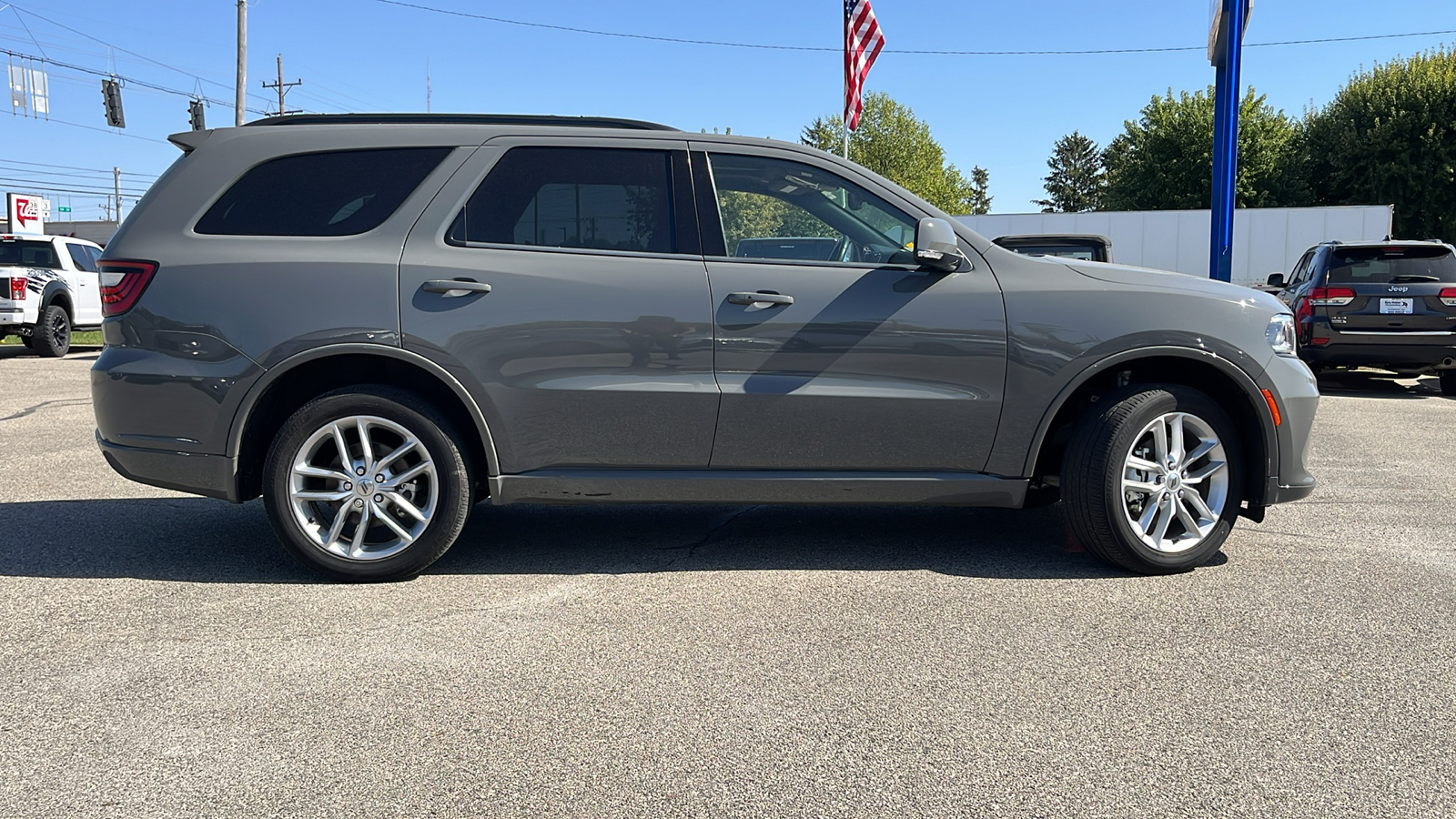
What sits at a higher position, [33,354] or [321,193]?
[321,193]

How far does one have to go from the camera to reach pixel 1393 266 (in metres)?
12.3

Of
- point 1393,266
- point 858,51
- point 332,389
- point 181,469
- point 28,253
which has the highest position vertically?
point 858,51

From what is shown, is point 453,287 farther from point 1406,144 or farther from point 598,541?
point 1406,144

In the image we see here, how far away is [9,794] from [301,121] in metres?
2.89

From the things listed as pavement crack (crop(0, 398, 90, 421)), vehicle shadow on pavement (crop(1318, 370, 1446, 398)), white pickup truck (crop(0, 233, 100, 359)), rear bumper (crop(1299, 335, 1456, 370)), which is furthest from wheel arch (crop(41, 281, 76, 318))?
vehicle shadow on pavement (crop(1318, 370, 1446, 398))

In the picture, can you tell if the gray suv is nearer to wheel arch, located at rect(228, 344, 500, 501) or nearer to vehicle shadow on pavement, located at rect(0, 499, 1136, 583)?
wheel arch, located at rect(228, 344, 500, 501)

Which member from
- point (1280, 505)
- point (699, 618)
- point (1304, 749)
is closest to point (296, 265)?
point (699, 618)

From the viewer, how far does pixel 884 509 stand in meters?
6.02

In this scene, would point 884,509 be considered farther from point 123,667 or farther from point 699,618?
point 123,667

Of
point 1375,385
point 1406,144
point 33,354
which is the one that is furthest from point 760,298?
point 1406,144

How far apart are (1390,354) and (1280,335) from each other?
29.3 feet

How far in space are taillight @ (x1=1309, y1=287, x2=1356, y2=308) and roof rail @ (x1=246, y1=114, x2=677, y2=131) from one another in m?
10.2

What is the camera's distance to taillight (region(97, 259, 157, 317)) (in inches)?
174

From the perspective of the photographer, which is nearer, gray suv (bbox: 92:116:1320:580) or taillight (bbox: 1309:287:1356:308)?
gray suv (bbox: 92:116:1320:580)
